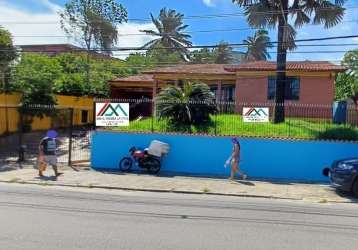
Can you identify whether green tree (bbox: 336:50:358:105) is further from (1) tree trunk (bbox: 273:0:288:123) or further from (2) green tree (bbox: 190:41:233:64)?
(1) tree trunk (bbox: 273:0:288:123)

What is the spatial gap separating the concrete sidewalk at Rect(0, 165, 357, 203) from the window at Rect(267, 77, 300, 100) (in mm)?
13767

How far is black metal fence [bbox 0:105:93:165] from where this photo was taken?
74.3 feet

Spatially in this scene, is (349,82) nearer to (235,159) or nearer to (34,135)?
(34,135)

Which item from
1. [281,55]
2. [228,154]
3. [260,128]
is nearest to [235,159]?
[228,154]

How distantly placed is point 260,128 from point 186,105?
3.11m

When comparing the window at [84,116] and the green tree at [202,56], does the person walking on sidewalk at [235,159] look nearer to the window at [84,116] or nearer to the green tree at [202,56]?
the window at [84,116]

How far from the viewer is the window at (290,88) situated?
31.2 metres

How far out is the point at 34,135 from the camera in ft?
96.6

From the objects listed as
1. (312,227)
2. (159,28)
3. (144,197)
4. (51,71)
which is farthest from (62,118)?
(159,28)

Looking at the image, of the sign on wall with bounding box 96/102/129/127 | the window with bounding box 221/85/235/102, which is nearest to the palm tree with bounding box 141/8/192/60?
the window with bounding box 221/85/235/102

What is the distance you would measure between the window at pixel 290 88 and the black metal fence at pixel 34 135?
10.8 m

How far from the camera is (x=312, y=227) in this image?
382 inches

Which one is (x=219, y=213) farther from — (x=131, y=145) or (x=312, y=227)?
(x=131, y=145)

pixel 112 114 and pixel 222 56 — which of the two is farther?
pixel 222 56
